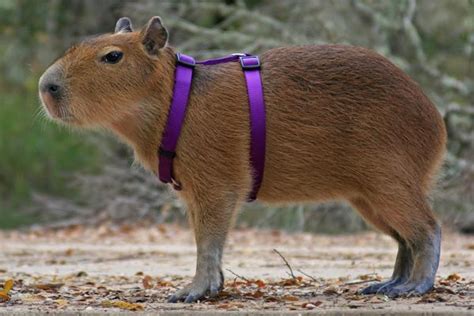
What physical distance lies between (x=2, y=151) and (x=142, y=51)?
28.8ft

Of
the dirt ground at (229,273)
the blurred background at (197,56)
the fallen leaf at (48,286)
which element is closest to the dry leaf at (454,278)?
the dirt ground at (229,273)

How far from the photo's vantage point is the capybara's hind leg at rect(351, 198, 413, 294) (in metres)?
5.38

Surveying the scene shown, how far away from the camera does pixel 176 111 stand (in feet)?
16.9

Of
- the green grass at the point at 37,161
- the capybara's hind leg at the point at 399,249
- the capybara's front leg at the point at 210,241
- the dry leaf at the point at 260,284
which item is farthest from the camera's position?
the green grass at the point at 37,161

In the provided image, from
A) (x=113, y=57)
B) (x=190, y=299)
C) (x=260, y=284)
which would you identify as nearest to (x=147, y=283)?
(x=260, y=284)

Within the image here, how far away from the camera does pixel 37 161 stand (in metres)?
13.5

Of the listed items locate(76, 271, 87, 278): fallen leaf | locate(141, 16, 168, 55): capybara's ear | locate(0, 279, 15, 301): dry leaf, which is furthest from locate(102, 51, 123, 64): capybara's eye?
locate(76, 271, 87, 278): fallen leaf

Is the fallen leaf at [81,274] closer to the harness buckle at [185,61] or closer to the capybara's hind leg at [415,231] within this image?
the harness buckle at [185,61]

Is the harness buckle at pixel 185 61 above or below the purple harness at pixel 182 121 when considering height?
above

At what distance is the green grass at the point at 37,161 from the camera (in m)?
13.5

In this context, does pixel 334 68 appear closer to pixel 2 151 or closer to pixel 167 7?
pixel 167 7

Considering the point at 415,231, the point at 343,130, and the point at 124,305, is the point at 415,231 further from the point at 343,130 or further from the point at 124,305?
the point at 124,305

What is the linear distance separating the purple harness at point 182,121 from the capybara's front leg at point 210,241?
0.59ft

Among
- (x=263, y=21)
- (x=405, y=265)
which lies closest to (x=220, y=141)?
(x=405, y=265)
